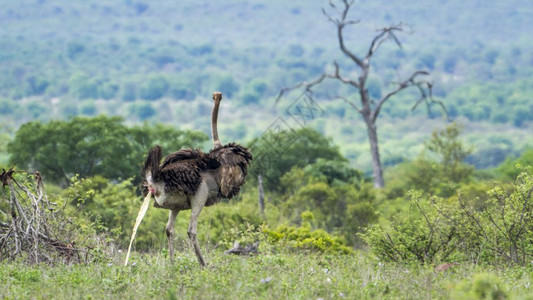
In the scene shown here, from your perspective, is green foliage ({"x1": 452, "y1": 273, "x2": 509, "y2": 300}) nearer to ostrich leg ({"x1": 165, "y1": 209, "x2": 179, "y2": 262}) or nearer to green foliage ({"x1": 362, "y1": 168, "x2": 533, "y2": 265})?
ostrich leg ({"x1": 165, "y1": 209, "x2": 179, "y2": 262})

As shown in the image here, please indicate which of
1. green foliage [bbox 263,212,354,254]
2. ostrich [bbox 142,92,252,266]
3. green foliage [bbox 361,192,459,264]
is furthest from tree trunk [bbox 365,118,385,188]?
ostrich [bbox 142,92,252,266]

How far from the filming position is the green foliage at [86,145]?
51.2m

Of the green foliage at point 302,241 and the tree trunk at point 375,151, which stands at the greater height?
the green foliage at point 302,241

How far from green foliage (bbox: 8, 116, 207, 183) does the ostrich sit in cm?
3530

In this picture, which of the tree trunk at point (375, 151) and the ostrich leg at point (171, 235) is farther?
the tree trunk at point (375, 151)

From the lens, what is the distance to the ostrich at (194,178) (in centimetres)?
1295

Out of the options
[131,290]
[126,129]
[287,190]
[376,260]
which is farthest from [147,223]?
[126,129]

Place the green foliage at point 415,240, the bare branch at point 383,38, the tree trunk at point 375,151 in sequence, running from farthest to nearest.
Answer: the tree trunk at point 375,151 → the bare branch at point 383,38 → the green foliage at point 415,240

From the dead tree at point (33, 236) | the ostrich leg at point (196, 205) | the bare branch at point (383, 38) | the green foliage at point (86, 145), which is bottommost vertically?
the green foliage at point (86, 145)

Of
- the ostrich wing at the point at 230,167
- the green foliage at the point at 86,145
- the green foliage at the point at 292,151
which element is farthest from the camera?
the green foliage at the point at 86,145

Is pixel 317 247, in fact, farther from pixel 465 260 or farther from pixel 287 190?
pixel 287 190

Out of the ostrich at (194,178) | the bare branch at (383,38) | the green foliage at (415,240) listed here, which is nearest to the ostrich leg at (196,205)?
the ostrich at (194,178)

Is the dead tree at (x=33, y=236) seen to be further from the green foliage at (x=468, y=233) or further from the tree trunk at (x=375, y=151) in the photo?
the tree trunk at (x=375, y=151)

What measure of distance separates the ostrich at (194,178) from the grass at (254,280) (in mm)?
701
